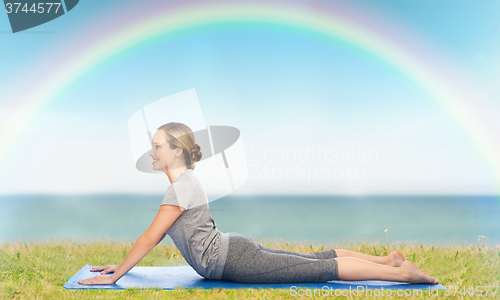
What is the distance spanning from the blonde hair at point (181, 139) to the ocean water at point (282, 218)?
5.20 ft

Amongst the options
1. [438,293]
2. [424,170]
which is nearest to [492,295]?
[438,293]

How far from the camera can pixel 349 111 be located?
5457 millimetres

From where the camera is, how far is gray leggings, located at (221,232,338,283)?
1.94 metres

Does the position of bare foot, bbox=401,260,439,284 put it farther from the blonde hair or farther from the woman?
the blonde hair

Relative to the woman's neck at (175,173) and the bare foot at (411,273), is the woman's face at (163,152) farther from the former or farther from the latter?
the bare foot at (411,273)

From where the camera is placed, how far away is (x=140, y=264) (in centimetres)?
311

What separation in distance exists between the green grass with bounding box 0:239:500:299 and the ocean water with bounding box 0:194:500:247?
21cm

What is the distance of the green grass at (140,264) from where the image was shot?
1.93 metres

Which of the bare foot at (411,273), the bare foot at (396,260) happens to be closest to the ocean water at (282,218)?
the bare foot at (396,260)

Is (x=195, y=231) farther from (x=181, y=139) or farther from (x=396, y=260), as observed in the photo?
(x=396, y=260)

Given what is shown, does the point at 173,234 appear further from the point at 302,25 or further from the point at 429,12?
the point at 429,12

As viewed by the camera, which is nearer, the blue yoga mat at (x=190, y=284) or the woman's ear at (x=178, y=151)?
the blue yoga mat at (x=190, y=284)

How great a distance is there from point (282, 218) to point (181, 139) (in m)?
4.51

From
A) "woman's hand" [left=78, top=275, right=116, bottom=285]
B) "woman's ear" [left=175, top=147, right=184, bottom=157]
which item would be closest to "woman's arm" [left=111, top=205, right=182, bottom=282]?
"woman's hand" [left=78, top=275, right=116, bottom=285]
